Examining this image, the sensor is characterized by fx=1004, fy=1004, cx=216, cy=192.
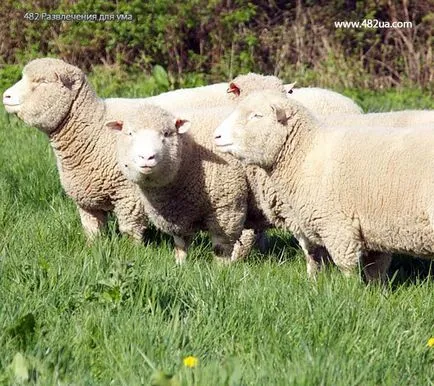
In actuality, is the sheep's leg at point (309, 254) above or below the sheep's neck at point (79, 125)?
below

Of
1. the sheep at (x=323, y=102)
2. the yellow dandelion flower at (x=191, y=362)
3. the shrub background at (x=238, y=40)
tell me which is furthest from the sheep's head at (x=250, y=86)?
the shrub background at (x=238, y=40)

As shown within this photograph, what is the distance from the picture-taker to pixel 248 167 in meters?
6.34

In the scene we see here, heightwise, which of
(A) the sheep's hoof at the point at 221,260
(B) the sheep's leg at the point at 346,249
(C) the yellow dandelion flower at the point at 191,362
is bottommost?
(A) the sheep's hoof at the point at 221,260

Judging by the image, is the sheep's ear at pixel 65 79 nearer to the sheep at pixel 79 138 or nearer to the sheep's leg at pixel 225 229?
the sheep at pixel 79 138

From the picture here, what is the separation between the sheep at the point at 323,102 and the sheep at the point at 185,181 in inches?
37.8

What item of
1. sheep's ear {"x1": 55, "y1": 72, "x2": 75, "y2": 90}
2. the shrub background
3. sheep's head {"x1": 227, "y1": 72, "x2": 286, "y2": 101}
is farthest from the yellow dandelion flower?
the shrub background

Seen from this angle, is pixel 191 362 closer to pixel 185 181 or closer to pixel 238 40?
pixel 185 181

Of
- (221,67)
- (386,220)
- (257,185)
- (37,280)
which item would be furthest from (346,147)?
(221,67)

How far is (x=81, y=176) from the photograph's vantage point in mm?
6453

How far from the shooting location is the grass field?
3736 millimetres

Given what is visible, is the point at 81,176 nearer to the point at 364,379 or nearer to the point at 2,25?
the point at 364,379

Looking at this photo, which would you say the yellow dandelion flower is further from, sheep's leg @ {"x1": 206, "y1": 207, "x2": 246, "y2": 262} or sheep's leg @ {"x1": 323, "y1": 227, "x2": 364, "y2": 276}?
sheep's leg @ {"x1": 206, "y1": 207, "x2": 246, "y2": 262}

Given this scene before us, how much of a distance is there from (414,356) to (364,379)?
490 mm

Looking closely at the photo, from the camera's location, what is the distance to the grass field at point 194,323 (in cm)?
374
